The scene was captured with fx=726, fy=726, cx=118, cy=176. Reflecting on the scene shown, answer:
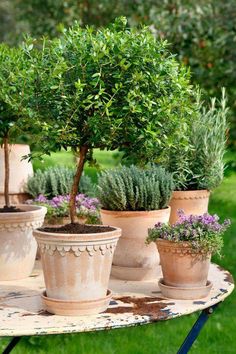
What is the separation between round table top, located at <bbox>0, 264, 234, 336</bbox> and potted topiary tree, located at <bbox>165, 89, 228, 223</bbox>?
48 cm

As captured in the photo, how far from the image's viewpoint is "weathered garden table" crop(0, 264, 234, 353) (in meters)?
2.02

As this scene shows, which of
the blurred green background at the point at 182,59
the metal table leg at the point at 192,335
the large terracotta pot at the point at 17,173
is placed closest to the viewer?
the metal table leg at the point at 192,335

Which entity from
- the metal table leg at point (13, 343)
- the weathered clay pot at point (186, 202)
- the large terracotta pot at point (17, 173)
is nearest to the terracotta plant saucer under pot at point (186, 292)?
the weathered clay pot at point (186, 202)

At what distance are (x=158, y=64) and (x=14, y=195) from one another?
1.52 metres

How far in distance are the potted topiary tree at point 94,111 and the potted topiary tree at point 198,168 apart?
2.52 feet

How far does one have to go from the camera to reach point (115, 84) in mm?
2221

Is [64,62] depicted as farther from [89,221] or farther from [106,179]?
[89,221]

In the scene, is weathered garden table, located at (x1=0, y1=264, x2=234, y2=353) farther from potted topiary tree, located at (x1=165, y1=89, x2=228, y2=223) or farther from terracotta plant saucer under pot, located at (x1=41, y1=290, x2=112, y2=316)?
potted topiary tree, located at (x1=165, y1=89, x2=228, y2=223)

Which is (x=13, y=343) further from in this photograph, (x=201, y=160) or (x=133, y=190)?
(x=201, y=160)

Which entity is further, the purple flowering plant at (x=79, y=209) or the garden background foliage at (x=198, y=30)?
the garden background foliage at (x=198, y=30)

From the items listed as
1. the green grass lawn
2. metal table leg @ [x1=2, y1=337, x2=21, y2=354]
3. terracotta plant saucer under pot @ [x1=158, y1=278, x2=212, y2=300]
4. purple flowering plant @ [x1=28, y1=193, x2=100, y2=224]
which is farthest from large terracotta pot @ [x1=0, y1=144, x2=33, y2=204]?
terracotta plant saucer under pot @ [x1=158, y1=278, x2=212, y2=300]

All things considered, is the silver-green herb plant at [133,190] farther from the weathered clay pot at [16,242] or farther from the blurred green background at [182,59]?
the blurred green background at [182,59]

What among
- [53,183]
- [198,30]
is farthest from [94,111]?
[198,30]

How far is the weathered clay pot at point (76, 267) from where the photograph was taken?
215cm
